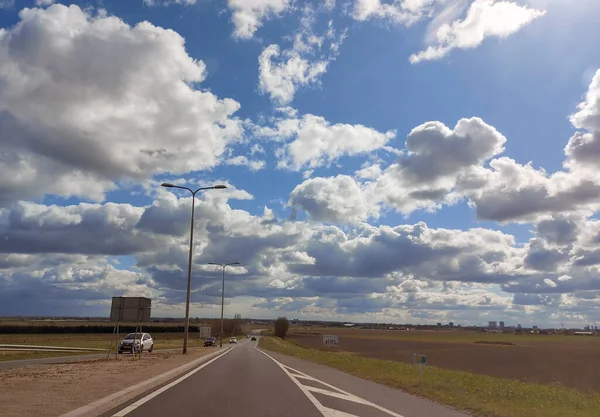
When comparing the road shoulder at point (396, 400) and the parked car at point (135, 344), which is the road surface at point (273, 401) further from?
the parked car at point (135, 344)

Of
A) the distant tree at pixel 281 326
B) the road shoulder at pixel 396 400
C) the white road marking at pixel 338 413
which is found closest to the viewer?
the white road marking at pixel 338 413

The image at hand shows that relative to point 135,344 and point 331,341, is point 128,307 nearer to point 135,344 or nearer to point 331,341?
point 135,344

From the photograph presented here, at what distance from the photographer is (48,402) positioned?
12.0 m

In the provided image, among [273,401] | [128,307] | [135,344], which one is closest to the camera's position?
[273,401]

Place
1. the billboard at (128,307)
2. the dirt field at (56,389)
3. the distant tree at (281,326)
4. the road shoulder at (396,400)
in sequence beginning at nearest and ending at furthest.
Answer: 1. the dirt field at (56,389)
2. the road shoulder at (396,400)
3. the billboard at (128,307)
4. the distant tree at (281,326)

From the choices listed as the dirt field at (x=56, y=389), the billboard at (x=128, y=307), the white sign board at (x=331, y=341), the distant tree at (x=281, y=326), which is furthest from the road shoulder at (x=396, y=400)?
the distant tree at (x=281, y=326)

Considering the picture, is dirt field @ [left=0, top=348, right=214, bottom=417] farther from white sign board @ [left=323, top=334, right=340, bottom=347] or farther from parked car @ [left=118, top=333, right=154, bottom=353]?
white sign board @ [left=323, top=334, right=340, bottom=347]


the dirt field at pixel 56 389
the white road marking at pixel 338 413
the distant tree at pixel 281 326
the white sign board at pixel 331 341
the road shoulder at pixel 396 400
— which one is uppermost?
the distant tree at pixel 281 326

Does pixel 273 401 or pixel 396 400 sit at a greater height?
pixel 273 401

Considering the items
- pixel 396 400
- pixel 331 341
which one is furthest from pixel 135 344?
pixel 396 400

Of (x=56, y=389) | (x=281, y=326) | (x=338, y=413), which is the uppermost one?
(x=281, y=326)

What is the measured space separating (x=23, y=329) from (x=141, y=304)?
115282 millimetres

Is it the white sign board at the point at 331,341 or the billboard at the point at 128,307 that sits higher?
the billboard at the point at 128,307

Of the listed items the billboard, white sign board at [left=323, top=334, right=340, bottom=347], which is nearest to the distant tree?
white sign board at [left=323, top=334, right=340, bottom=347]
